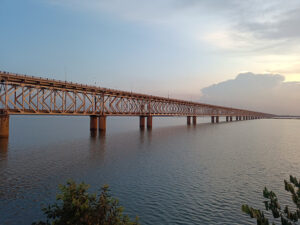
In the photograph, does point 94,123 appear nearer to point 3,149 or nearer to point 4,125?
point 4,125

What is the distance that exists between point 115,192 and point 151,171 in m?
8.53

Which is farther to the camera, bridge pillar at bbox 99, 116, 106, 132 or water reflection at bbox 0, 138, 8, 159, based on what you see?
bridge pillar at bbox 99, 116, 106, 132

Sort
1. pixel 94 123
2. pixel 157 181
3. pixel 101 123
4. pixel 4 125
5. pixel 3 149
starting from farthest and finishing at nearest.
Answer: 1. pixel 94 123
2. pixel 101 123
3. pixel 4 125
4. pixel 3 149
5. pixel 157 181

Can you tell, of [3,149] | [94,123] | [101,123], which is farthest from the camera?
[94,123]

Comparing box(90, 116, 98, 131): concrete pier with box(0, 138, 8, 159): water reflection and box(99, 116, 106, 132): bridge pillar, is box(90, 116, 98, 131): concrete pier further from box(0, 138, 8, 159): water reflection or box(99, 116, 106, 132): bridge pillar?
box(0, 138, 8, 159): water reflection

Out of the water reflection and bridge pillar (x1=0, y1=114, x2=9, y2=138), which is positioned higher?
bridge pillar (x1=0, y1=114, x2=9, y2=138)

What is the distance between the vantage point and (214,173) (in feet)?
94.0

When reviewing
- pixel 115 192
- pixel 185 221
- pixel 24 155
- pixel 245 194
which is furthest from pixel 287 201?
pixel 24 155

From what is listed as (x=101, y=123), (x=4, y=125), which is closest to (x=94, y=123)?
(x=101, y=123)

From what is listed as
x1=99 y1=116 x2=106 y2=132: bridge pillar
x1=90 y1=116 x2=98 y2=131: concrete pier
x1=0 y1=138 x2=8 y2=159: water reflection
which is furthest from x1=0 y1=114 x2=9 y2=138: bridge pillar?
x1=99 y1=116 x2=106 y2=132: bridge pillar

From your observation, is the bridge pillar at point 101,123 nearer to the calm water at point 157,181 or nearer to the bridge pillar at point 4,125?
the bridge pillar at point 4,125

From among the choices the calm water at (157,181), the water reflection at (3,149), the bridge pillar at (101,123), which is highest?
the bridge pillar at (101,123)

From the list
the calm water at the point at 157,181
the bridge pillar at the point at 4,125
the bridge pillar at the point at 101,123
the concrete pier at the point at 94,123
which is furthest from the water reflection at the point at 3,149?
the bridge pillar at the point at 101,123

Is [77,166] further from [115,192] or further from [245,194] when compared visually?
[245,194]
